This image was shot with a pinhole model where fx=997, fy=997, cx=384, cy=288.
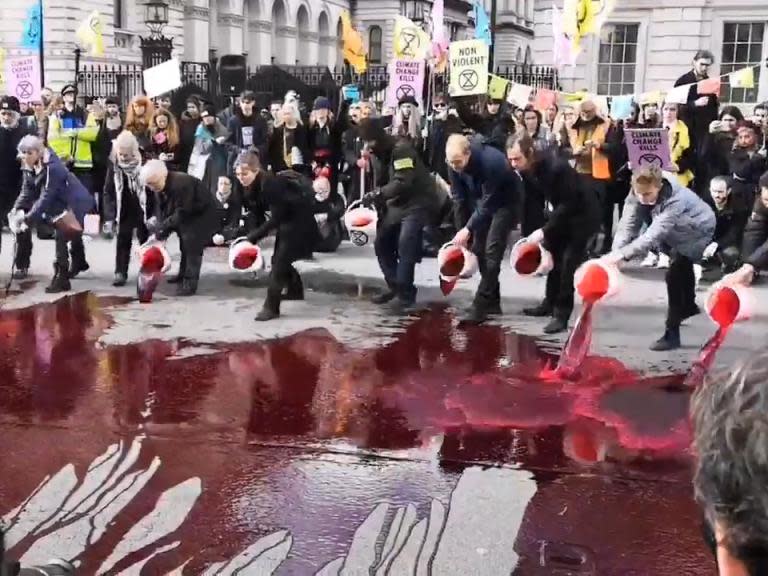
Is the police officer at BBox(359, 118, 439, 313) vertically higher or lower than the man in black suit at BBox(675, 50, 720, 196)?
lower

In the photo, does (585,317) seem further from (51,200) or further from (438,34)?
(438,34)

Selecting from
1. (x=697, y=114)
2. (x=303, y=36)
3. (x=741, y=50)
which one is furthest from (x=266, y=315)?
(x=303, y=36)

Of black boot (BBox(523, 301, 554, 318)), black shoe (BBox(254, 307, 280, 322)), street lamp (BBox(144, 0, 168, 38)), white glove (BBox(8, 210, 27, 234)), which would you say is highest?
street lamp (BBox(144, 0, 168, 38))

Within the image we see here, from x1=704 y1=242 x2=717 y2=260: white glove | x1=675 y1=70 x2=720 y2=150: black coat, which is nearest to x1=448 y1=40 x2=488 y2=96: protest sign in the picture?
x1=675 y1=70 x2=720 y2=150: black coat

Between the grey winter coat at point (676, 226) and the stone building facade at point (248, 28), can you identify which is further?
the stone building facade at point (248, 28)

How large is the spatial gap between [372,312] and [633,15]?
52.7ft

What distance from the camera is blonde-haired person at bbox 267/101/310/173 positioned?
452 inches

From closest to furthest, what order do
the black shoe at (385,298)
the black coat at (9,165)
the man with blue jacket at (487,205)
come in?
the man with blue jacket at (487,205) < the black shoe at (385,298) < the black coat at (9,165)

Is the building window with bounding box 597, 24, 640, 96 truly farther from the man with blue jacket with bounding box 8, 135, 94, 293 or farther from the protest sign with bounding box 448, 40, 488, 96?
the man with blue jacket with bounding box 8, 135, 94, 293

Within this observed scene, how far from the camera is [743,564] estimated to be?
1.24 m

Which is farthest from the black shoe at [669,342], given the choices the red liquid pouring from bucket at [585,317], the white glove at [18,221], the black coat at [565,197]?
the white glove at [18,221]

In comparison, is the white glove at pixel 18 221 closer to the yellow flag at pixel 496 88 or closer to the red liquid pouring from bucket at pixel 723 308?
the red liquid pouring from bucket at pixel 723 308

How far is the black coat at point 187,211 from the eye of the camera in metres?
8.89

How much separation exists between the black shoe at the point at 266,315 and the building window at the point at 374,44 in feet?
168
